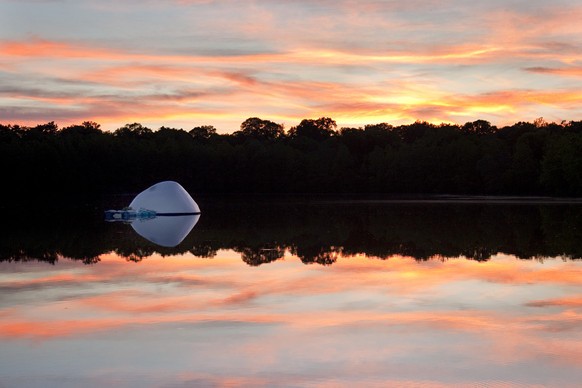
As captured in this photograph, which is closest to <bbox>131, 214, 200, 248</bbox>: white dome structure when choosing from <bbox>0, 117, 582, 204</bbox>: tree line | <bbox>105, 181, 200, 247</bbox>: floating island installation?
<bbox>105, 181, 200, 247</bbox>: floating island installation

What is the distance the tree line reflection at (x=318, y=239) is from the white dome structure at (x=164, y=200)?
2.98m

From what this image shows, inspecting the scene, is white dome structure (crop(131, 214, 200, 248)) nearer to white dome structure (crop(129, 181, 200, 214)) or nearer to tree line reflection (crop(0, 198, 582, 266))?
tree line reflection (crop(0, 198, 582, 266))

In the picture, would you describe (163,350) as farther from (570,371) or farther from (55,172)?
(55,172)

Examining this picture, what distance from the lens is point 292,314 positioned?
12.8 metres

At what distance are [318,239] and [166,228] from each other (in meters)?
8.63

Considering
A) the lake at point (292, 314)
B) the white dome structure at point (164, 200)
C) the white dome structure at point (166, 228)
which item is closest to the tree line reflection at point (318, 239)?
the lake at point (292, 314)

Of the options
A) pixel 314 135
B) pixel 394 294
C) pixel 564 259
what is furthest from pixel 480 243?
pixel 314 135

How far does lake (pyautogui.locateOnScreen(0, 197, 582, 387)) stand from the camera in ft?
30.0

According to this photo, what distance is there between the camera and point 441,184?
4008 inches

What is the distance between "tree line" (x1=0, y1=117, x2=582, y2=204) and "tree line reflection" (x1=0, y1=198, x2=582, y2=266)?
50029mm

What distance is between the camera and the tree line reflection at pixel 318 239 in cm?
2312

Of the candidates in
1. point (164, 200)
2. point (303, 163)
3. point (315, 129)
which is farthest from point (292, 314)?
point (315, 129)

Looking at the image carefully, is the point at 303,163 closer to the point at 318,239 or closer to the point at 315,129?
the point at 315,129

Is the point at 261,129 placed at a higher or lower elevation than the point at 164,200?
higher
